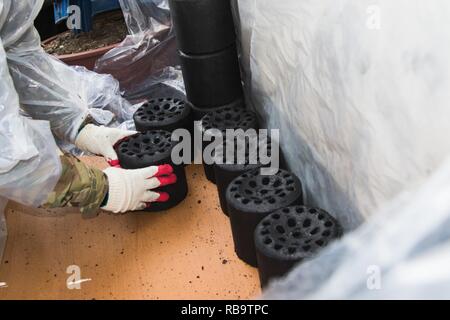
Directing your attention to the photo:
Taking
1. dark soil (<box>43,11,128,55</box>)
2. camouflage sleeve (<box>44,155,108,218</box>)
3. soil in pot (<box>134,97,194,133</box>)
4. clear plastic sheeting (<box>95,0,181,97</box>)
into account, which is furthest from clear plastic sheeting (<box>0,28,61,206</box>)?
dark soil (<box>43,11,128,55</box>)

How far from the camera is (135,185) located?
127 centimetres

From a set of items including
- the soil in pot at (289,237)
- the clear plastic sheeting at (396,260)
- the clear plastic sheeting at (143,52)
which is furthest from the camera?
the clear plastic sheeting at (143,52)

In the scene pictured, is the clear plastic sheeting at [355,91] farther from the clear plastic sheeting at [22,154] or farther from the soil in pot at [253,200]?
the clear plastic sheeting at [22,154]

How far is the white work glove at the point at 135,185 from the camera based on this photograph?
1250 millimetres

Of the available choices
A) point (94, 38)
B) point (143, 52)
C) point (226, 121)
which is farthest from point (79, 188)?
point (94, 38)

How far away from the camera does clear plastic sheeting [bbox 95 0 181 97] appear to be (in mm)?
1986

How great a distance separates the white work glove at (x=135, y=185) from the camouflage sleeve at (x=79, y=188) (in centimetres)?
2

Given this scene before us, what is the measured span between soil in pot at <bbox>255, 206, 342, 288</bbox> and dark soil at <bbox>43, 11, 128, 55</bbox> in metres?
1.43

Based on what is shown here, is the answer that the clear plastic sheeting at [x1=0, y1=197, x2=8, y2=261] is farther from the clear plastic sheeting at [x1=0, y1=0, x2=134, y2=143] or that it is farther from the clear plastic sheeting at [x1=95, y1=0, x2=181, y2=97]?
the clear plastic sheeting at [x1=95, y1=0, x2=181, y2=97]

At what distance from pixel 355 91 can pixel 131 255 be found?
70 centimetres

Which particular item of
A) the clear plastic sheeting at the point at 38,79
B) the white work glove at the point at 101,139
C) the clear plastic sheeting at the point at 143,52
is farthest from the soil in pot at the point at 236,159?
the clear plastic sheeting at the point at 143,52

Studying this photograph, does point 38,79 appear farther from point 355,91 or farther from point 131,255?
point 355,91

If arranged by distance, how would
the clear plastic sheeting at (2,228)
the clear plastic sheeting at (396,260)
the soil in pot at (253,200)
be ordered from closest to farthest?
the clear plastic sheeting at (396,260), the soil in pot at (253,200), the clear plastic sheeting at (2,228)
